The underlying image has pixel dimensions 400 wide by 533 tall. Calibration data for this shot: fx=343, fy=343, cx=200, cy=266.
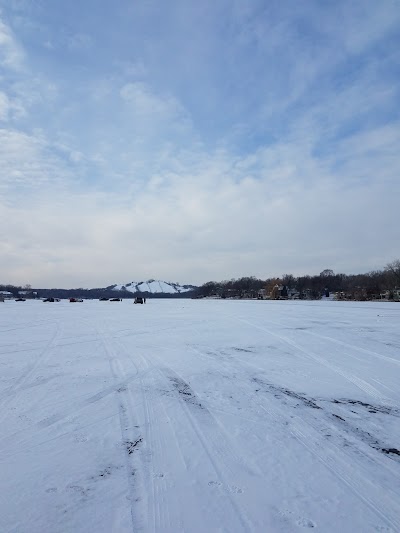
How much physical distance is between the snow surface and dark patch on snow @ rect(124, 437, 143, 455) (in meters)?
0.03

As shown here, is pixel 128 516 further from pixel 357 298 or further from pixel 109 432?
pixel 357 298

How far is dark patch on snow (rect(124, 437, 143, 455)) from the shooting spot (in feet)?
13.7

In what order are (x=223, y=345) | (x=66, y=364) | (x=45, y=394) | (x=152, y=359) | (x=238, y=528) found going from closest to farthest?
1. (x=238, y=528)
2. (x=45, y=394)
3. (x=66, y=364)
4. (x=152, y=359)
5. (x=223, y=345)

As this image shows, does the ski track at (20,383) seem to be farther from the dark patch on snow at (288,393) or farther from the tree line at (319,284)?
the tree line at (319,284)

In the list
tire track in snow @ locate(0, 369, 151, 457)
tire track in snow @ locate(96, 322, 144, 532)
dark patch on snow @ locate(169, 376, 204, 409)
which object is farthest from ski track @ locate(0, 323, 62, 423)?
dark patch on snow @ locate(169, 376, 204, 409)

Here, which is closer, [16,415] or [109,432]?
[109,432]

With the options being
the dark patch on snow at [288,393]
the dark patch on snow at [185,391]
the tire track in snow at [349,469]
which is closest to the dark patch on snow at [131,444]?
the dark patch on snow at [185,391]

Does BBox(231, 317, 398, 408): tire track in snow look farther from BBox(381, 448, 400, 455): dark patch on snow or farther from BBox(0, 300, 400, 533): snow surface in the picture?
BBox(381, 448, 400, 455): dark patch on snow

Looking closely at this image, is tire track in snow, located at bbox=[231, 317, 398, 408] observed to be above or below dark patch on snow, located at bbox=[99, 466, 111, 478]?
above

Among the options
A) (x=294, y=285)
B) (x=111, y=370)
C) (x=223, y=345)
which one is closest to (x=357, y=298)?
(x=294, y=285)

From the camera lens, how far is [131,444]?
4.35m

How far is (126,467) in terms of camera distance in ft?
12.4

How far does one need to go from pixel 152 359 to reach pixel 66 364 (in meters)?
2.31

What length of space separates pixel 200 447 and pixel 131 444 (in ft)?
2.88
